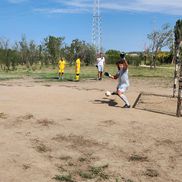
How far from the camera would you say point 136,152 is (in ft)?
23.1

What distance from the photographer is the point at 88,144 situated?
24.6 ft

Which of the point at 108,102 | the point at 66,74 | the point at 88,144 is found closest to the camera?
the point at 88,144

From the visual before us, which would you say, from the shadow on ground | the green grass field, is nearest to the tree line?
the green grass field

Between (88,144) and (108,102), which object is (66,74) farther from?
(88,144)

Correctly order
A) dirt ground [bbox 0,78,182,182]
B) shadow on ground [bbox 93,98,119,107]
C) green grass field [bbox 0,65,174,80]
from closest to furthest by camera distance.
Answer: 1. dirt ground [bbox 0,78,182,182]
2. shadow on ground [bbox 93,98,119,107]
3. green grass field [bbox 0,65,174,80]

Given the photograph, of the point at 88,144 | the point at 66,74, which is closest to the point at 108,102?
the point at 88,144

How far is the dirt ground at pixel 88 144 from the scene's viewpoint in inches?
233

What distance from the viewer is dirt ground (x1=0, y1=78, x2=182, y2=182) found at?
5918 mm

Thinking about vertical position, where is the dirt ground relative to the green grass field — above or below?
above

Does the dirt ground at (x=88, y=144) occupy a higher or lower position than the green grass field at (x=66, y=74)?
higher

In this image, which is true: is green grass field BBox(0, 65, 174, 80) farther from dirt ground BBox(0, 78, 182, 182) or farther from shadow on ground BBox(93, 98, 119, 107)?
dirt ground BBox(0, 78, 182, 182)

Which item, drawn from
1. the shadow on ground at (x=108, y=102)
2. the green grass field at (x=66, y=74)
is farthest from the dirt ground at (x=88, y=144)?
the green grass field at (x=66, y=74)

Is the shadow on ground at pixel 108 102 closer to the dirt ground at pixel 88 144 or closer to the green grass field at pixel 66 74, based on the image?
the dirt ground at pixel 88 144

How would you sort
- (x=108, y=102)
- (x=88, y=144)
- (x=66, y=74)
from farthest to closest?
(x=66, y=74), (x=108, y=102), (x=88, y=144)
